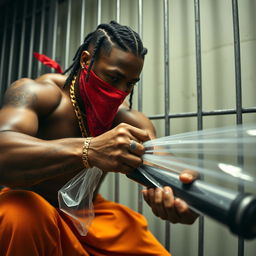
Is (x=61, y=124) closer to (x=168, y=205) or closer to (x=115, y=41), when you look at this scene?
(x=115, y=41)

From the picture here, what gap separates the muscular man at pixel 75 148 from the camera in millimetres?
742

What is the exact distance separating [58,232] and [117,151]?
1.45ft

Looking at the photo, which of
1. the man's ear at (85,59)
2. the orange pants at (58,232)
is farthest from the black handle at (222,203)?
the man's ear at (85,59)

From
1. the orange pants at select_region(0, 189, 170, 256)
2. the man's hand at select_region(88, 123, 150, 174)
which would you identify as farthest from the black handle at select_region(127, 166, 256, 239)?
the orange pants at select_region(0, 189, 170, 256)

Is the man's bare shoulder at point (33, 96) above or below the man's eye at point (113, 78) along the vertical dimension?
below

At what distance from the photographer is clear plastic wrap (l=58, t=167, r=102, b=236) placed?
35.9 inches

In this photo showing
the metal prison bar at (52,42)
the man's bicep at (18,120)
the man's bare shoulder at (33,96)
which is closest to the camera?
the man's bicep at (18,120)

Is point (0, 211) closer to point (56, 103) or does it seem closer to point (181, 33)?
point (56, 103)

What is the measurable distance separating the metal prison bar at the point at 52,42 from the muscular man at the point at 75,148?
262 mm

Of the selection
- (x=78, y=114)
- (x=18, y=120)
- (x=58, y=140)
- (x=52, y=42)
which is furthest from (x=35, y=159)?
(x=52, y=42)

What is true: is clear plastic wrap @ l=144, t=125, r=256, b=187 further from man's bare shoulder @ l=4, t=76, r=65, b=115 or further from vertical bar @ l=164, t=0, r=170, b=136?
vertical bar @ l=164, t=0, r=170, b=136

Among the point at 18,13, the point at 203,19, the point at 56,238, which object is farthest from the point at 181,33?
the point at 18,13

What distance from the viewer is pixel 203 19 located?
1507mm

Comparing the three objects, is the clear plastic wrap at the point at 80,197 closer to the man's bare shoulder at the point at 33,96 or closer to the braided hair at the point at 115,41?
the man's bare shoulder at the point at 33,96
